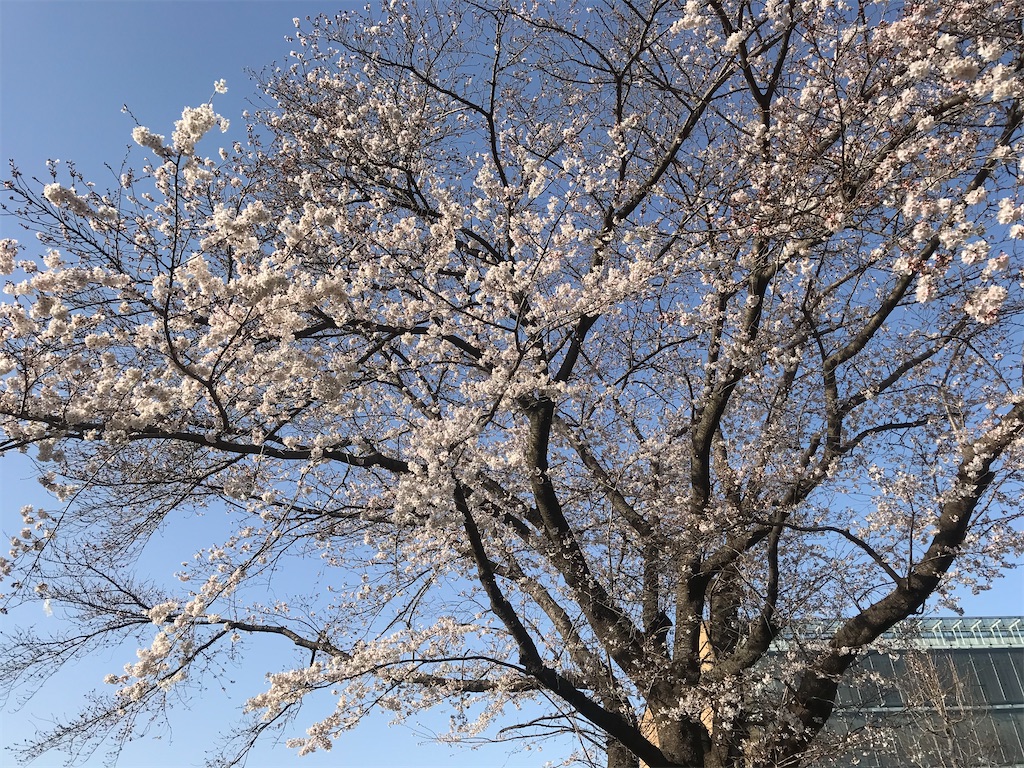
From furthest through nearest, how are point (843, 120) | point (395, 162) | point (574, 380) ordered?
point (574, 380) → point (395, 162) → point (843, 120)

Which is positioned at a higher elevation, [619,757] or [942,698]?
[942,698]

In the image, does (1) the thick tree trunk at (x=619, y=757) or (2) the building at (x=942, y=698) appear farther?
(2) the building at (x=942, y=698)

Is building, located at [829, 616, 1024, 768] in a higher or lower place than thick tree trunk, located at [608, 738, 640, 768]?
higher

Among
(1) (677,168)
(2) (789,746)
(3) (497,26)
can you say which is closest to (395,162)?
(3) (497,26)

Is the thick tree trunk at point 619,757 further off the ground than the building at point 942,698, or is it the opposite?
the building at point 942,698

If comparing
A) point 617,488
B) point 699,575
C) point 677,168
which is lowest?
point 699,575

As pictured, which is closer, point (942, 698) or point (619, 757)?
point (619, 757)

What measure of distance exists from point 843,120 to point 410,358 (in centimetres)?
396

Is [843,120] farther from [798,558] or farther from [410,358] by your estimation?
[798,558]

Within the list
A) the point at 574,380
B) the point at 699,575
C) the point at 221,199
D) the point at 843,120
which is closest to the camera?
the point at 843,120

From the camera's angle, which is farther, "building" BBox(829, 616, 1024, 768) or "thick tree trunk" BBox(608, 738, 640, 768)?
"building" BBox(829, 616, 1024, 768)

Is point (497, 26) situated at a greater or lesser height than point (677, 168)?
greater

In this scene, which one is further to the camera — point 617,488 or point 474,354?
point 617,488

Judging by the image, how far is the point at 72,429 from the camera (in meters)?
4.46
